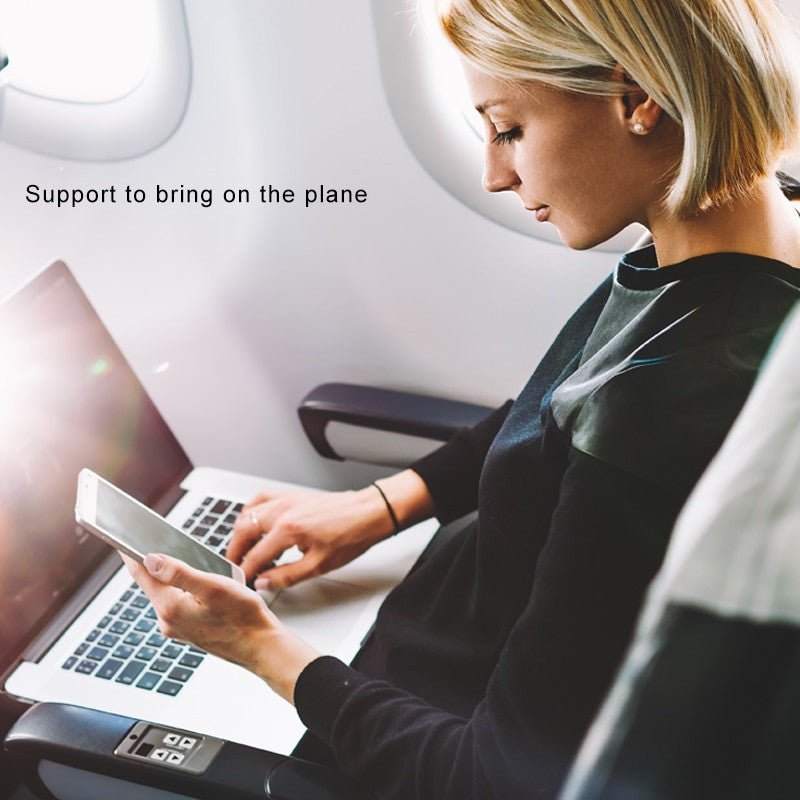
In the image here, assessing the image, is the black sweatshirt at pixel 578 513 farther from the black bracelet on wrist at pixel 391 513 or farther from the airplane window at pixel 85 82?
the airplane window at pixel 85 82

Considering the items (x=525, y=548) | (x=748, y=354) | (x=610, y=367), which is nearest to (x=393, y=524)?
(x=525, y=548)

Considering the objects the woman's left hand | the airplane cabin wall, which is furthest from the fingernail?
the airplane cabin wall

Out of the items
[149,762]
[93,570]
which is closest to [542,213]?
[149,762]

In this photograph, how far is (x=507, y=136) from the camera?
814 millimetres

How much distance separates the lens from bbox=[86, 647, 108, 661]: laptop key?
109 centimetres

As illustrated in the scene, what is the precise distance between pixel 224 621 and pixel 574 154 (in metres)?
0.54

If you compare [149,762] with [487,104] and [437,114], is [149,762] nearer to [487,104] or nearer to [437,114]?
[487,104]

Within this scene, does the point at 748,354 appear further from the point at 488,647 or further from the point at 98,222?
the point at 98,222

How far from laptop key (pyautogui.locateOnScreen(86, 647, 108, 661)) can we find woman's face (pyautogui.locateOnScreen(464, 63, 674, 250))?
70 centimetres

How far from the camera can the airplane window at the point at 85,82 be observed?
1291 mm

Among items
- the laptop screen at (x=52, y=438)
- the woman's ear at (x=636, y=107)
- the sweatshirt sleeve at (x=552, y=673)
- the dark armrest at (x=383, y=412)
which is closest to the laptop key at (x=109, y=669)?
the laptop screen at (x=52, y=438)

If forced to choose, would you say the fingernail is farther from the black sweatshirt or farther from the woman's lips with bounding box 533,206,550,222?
the woman's lips with bounding box 533,206,550,222

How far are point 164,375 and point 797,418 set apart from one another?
56.6 inches

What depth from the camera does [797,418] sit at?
11.0 inches
